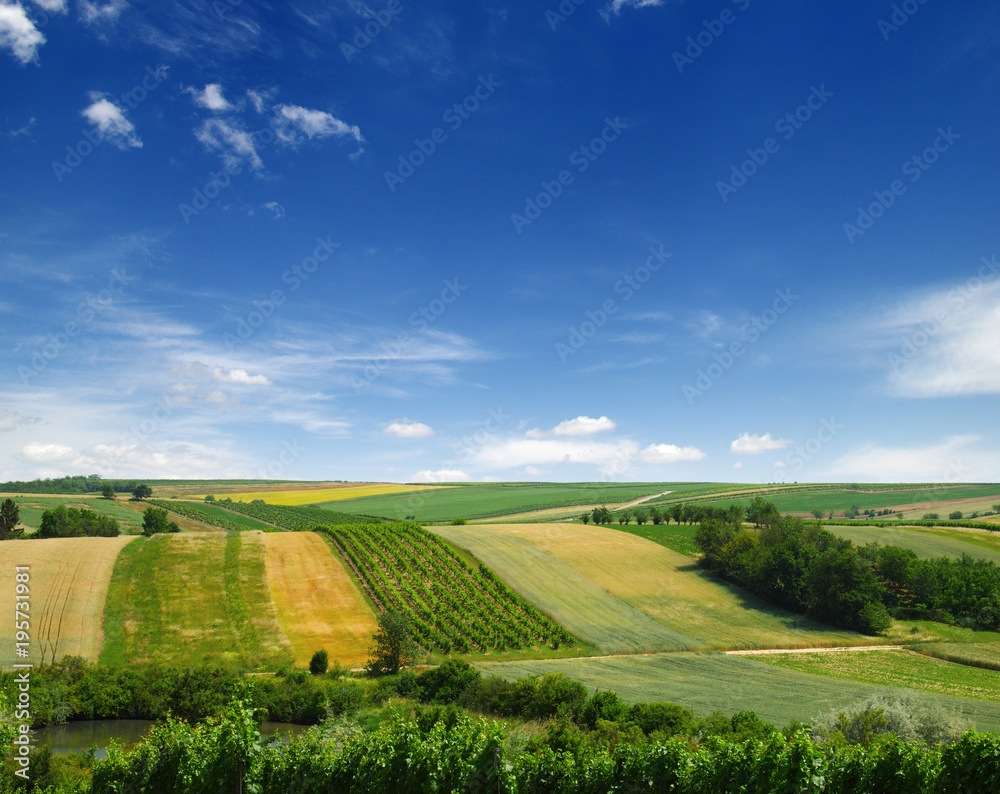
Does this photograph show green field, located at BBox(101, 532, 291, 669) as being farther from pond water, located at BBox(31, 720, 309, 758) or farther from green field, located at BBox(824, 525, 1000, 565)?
green field, located at BBox(824, 525, 1000, 565)

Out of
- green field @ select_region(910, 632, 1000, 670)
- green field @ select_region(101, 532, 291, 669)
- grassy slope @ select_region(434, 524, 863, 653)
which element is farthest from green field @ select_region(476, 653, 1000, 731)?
green field @ select_region(101, 532, 291, 669)

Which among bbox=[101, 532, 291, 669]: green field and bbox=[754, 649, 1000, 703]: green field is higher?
bbox=[101, 532, 291, 669]: green field

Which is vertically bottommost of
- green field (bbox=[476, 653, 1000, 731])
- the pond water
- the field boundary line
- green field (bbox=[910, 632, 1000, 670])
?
the field boundary line

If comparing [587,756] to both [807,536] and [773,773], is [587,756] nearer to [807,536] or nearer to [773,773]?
[773,773]

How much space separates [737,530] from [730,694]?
198ft

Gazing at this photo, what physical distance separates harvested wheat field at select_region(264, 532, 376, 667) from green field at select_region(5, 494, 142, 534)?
144ft

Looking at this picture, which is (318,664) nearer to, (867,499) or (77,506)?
(77,506)

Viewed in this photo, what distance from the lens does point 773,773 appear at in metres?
18.8

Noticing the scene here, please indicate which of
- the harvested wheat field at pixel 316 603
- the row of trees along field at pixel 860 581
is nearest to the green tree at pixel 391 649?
the harvested wheat field at pixel 316 603

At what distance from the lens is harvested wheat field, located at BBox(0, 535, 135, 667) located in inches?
Result: 1956

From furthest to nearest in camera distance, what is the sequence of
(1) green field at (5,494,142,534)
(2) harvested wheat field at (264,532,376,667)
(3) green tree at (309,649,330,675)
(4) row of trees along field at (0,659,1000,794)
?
1. (1) green field at (5,494,142,534)
2. (2) harvested wheat field at (264,532,376,667)
3. (3) green tree at (309,649,330,675)
4. (4) row of trees along field at (0,659,1000,794)

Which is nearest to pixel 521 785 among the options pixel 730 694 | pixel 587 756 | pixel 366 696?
pixel 587 756

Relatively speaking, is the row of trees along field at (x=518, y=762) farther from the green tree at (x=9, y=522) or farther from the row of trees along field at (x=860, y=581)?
the green tree at (x=9, y=522)

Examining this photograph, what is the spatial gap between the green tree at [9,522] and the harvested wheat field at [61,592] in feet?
83.5
